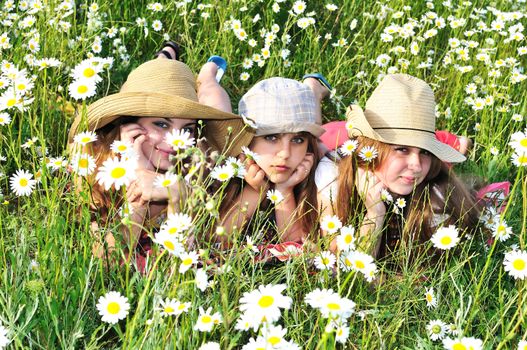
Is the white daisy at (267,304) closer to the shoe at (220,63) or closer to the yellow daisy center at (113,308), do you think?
the yellow daisy center at (113,308)

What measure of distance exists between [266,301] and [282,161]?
1.31 m

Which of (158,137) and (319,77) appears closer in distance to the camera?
(158,137)

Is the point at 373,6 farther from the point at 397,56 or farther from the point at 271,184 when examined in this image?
the point at 271,184

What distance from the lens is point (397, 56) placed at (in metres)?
3.94

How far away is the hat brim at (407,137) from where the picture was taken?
261cm

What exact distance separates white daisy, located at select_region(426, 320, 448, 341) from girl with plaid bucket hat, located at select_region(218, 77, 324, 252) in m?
0.82

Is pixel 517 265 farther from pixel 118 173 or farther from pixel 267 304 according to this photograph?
pixel 118 173

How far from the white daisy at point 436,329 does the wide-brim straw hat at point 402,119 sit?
0.86 meters

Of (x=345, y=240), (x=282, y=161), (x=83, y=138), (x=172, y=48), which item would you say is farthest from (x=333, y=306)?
(x=172, y=48)

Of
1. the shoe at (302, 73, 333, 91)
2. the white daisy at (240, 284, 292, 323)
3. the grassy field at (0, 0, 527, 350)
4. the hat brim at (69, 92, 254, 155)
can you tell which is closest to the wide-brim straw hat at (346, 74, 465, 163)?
the grassy field at (0, 0, 527, 350)

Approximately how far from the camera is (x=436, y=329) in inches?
71.6

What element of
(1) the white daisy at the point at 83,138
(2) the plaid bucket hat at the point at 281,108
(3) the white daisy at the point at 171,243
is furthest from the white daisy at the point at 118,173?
(2) the plaid bucket hat at the point at 281,108

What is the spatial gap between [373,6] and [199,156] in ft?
9.96

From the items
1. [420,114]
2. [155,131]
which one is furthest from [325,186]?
[155,131]
